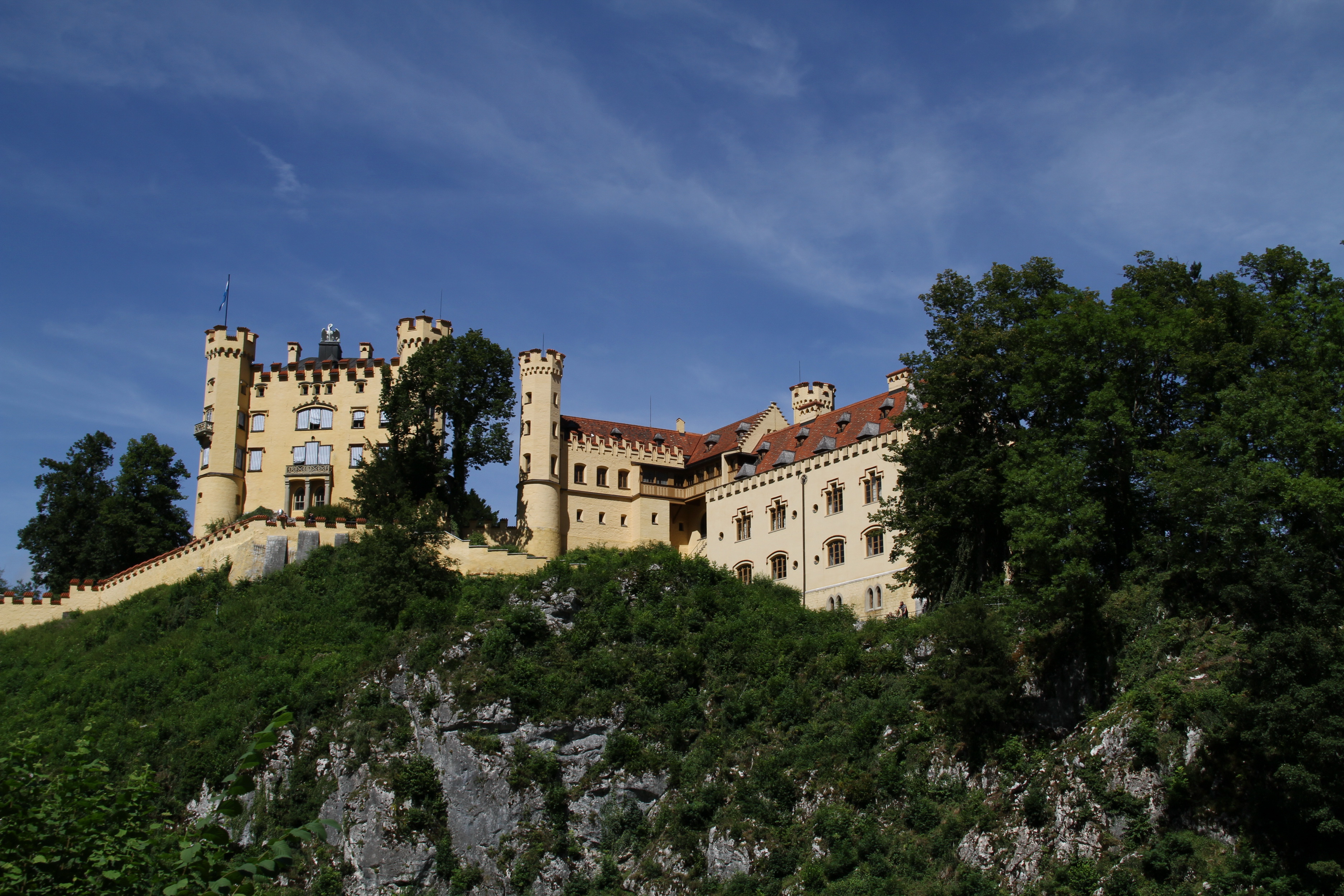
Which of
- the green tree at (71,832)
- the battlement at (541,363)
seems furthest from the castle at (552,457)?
the green tree at (71,832)

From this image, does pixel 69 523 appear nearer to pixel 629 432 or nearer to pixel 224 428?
pixel 224 428

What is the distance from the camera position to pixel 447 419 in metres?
66.0

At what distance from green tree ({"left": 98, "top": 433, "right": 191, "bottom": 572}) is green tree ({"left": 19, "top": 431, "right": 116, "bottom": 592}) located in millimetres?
808

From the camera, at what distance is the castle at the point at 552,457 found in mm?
65688

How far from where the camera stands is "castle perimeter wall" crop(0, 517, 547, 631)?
204 ft

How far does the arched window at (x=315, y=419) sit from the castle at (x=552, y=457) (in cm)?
7

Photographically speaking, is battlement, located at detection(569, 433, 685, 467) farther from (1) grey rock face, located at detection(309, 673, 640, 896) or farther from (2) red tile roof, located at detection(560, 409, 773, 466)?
(1) grey rock face, located at detection(309, 673, 640, 896)

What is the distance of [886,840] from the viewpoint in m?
37.9

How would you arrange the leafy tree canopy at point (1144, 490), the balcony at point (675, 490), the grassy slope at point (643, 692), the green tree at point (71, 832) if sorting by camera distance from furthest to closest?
1. the balcony at point (675, 490)
2. the grassy slope at point (643, 692)
3. the leafy tree canopy at point (1144, 490)
4. the green tree at point (71, 832)

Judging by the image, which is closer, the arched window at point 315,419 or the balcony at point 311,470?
the balcony at point 311,470

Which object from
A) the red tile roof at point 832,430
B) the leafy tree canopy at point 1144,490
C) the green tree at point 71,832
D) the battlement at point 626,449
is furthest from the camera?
the battlement at point 626,449

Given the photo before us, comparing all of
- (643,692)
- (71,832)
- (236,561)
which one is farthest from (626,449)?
(71,832)

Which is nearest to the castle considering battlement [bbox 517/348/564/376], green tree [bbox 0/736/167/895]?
battlement [bbox 517/348/564/376]

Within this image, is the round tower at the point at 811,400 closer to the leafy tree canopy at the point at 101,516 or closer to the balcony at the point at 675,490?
the balcony at the point at 675,490
